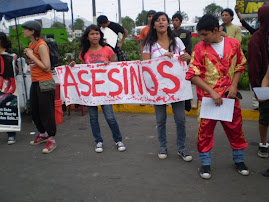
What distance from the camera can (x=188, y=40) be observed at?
18.6 ft

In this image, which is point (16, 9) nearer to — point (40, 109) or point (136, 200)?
point (40, 109)

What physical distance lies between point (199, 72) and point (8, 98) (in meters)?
3.34

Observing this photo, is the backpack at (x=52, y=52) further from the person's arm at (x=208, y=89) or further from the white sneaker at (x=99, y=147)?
the person's arm at (x=208, y=89)

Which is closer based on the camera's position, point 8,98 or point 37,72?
point 37,72

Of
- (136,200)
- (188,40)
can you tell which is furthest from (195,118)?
(136,200)

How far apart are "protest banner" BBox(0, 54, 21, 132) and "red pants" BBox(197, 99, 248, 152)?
3136 millimetres

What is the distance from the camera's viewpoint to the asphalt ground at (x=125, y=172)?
310cm

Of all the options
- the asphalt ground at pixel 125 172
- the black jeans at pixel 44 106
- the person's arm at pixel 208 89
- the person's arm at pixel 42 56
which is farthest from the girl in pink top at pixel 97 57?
the person's arm at pixel 208 89

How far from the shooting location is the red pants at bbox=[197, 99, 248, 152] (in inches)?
127

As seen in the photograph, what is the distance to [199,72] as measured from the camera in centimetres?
315

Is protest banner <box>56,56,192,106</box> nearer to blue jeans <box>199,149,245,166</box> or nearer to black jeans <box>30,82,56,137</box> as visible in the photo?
black jeans <box>30,82,56,137</box>

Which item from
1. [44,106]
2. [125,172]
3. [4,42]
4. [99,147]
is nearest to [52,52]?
[44,106]

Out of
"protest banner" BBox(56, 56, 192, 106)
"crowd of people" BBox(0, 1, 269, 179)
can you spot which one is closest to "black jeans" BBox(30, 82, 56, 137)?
"crowd of people" BBox(0, 1, 269, 179)

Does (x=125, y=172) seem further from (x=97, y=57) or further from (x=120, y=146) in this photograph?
(x=97, y=57)
